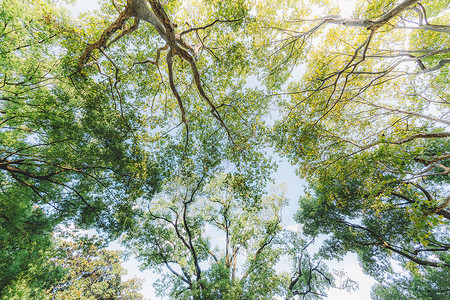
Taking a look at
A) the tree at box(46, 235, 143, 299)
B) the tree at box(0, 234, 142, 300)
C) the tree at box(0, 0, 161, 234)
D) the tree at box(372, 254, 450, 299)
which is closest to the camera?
the tree at box(0, 0, 161, 234)

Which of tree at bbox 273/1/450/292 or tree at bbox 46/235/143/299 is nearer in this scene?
tree at bbox 273/1/450/292

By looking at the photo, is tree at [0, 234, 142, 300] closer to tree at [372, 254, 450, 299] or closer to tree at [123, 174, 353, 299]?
tree at [123, 174, 353, 299]

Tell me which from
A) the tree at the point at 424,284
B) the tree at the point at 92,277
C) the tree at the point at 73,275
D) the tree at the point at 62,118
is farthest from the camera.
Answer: the tree at the point at 92,277

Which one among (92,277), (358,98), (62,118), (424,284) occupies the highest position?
(358,98)

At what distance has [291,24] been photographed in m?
6.38

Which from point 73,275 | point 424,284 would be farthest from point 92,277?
point 424,284

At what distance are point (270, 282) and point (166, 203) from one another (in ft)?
28.8

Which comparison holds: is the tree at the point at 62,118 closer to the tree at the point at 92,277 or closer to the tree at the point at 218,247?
the tree at the point at 218,247

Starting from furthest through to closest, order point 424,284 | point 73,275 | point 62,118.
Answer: point 73,275 < point 424,284 < point 62,118

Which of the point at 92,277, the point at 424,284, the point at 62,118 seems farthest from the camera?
the point at 92,277

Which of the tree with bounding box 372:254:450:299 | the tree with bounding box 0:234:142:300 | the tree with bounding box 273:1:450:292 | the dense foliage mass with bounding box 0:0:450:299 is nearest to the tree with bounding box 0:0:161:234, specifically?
the dense foliage mass with bounding box 0:0:450:299

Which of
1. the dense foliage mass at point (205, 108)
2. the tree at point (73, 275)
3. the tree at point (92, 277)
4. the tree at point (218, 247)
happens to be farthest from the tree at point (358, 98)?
the tree at point (92, 277)

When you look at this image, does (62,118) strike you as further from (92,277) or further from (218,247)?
(92,277)

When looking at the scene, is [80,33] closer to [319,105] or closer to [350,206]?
[319,105]
